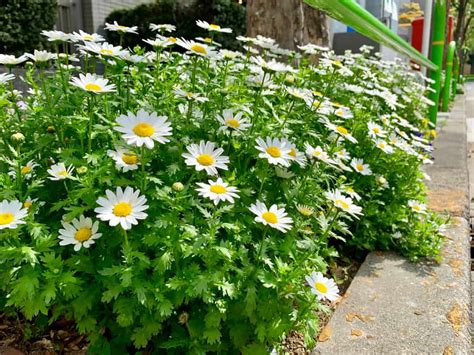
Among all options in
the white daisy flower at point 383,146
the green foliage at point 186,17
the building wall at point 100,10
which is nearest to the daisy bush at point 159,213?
the white daisy flower at point 383,146

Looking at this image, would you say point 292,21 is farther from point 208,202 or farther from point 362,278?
point 208,202

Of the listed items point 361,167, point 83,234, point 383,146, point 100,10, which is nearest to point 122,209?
point 83,234

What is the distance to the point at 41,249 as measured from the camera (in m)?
1.54

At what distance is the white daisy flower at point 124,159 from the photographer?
161cm

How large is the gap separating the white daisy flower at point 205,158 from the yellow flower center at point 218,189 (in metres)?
0.05

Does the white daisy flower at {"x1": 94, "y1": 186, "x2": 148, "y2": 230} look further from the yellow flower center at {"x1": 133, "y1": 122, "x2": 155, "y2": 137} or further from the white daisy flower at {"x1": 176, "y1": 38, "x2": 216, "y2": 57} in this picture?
the white daisy flower at {"x1": 176, "y1": 38, "x2": 216, "y2": 57}

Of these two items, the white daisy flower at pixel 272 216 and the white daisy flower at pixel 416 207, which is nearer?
the white daisy flower at pixel 272 216

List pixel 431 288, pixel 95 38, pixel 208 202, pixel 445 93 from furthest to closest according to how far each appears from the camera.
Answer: pixel 445 93, pixel 431 288, pixel 95 38, pixel 208 202

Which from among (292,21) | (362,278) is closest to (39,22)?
(292,21)

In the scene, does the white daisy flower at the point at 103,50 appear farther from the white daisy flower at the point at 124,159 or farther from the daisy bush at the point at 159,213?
the white daisy flower at the point at 124,159

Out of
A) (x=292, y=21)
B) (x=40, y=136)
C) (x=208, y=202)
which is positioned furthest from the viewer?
(x=292, y=21)

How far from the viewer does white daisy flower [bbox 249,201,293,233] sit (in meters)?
1.62

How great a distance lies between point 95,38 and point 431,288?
6.72ft

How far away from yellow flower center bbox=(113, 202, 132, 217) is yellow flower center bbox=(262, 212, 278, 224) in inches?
18.0
